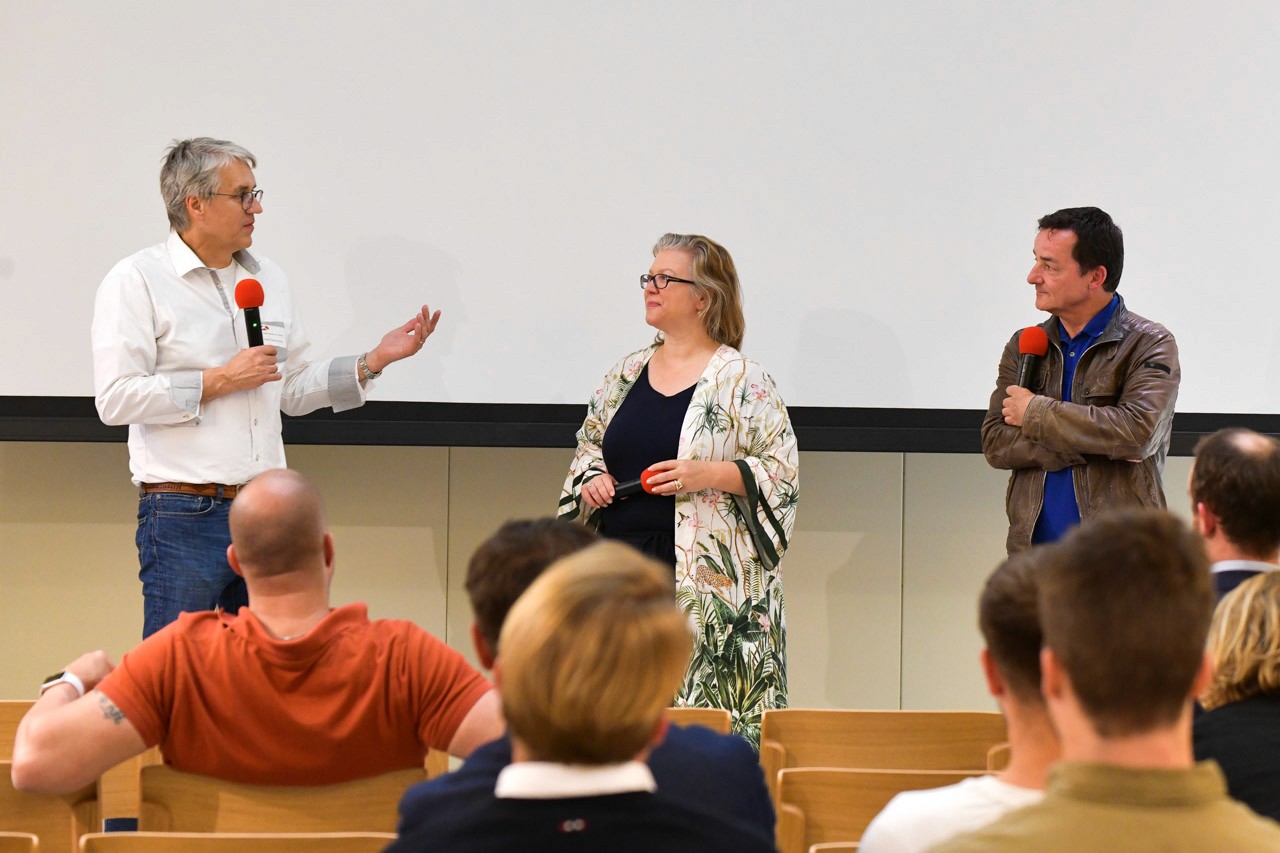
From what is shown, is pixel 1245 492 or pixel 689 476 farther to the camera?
pixel 689 476

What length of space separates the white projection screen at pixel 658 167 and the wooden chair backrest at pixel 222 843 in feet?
8.87

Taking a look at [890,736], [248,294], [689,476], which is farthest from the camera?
[689,476]

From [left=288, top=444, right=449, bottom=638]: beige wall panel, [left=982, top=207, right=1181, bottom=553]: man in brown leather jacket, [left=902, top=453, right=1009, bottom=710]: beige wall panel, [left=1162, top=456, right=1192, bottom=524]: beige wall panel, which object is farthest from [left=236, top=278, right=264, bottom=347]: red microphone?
[left=1162, top=456, right=1192, bottom=524]: beige wall panel

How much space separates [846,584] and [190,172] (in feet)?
8.62

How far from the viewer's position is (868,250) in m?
4.19

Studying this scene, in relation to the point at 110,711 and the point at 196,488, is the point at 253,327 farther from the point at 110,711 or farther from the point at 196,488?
the point at 110,711

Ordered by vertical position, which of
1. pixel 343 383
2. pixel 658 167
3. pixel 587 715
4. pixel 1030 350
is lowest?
pixel 587 715

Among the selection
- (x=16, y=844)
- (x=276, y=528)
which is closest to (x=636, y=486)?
(x=276, y=528)

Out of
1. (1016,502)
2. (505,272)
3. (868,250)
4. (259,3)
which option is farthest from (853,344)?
(259,3)

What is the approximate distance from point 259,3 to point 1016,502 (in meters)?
2.76

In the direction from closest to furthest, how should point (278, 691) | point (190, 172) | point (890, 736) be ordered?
point (278, 691) → point (890, 736) → point (190, 172)

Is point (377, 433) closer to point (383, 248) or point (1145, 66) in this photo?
point (383, 248)

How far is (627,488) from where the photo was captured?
3.46 meters

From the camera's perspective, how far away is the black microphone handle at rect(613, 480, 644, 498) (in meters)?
3.45
